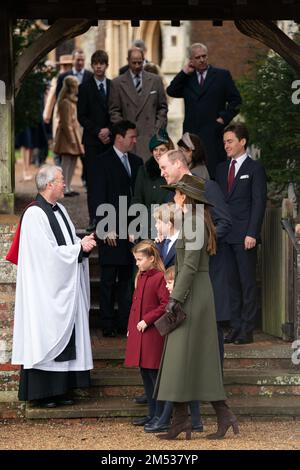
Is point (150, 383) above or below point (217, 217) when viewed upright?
below

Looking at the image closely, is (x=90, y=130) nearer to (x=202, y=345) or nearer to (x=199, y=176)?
(x=199, y=176)

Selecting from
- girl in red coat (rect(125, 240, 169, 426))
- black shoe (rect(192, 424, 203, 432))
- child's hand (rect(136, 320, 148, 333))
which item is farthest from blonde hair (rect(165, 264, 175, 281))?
black shoe (rect(192, 424, 203, 432))

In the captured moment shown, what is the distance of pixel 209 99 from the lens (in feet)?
52.3

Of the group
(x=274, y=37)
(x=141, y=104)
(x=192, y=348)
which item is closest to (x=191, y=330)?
(x=192, y=348)

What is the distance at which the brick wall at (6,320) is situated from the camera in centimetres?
1301

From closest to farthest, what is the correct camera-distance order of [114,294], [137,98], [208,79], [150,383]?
[150,383] → [114,294] → [208,79] → [137,98]

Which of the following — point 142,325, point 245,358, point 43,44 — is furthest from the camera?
point 43,44

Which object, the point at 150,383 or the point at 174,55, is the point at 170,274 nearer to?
the point at 150,383

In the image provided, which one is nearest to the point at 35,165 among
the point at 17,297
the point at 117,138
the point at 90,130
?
the point at 90,130

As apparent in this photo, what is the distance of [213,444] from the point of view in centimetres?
1162

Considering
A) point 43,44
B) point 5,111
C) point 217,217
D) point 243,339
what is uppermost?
point 43,44

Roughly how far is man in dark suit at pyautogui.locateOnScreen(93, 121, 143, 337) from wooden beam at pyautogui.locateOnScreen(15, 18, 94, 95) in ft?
3.25

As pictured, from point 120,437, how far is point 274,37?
3977mm

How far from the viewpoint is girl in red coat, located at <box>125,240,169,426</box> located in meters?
12.0
